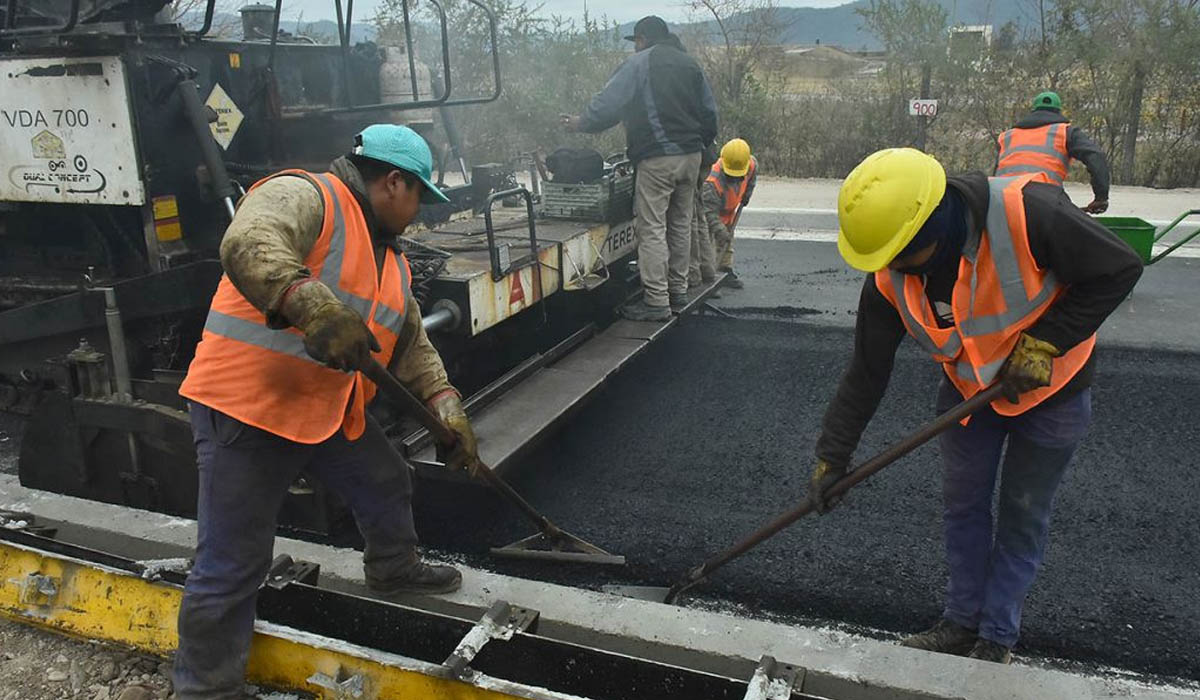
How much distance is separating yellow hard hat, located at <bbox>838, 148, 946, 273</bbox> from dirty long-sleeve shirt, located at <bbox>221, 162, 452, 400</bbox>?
1.36 meters

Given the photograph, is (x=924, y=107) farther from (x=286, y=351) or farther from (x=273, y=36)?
(x=286, y=351)

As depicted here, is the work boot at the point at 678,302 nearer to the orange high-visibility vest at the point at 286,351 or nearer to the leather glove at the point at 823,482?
the leather glove at the point at 823,482

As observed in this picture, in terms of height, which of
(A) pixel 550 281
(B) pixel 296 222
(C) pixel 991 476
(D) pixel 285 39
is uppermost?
(D) pixel 285 39

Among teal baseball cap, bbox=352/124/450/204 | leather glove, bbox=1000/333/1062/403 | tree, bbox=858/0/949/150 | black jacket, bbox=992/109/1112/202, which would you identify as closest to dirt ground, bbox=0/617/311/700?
teal baseball cap, bbox=352/124/450/204

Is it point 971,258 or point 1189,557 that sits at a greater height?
point 971,258

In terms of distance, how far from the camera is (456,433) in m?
2.87

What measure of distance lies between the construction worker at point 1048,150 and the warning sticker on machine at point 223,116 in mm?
4863

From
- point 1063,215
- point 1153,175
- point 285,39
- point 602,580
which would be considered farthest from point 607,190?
point 1153,175

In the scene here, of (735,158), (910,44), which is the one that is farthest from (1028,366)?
(910,44)

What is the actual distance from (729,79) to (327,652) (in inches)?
586

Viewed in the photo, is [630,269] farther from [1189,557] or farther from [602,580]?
[1189,557]

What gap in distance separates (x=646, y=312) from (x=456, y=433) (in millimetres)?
2917

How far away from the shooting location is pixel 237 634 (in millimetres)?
2572

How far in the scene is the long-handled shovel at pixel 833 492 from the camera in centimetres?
260
